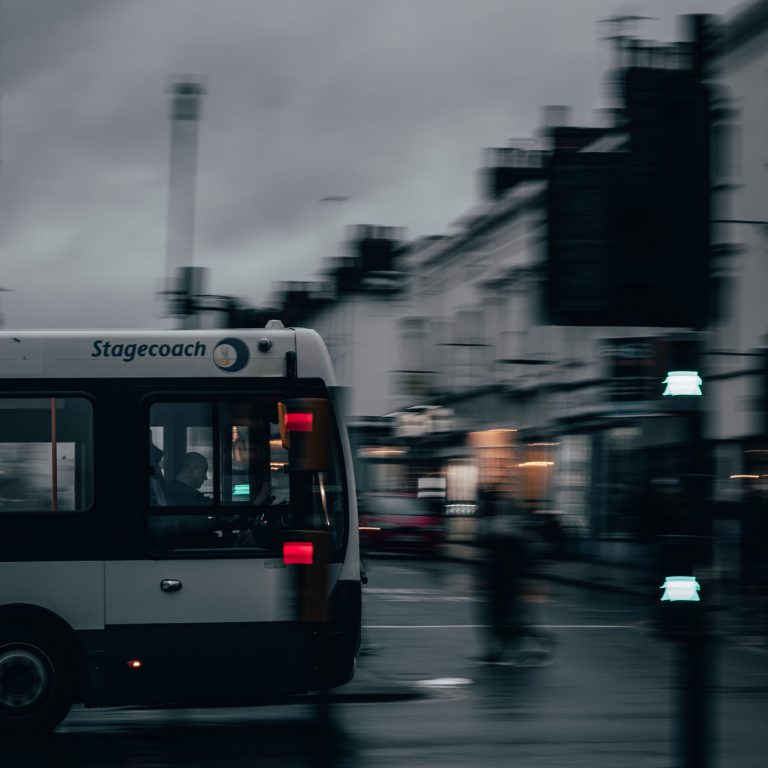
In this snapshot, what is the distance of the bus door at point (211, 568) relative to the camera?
1029cm

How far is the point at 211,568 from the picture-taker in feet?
34.0

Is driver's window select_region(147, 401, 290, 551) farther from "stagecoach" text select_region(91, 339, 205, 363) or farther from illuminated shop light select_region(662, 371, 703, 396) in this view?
illuminated shop light select_region(662, 371, 703, 396)

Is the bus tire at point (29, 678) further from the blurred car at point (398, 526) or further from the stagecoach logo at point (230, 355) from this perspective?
the blurred car at point (398, 526)

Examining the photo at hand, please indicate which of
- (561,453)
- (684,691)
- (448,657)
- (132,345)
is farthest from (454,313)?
(684,691)

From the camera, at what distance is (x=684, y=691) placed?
20.4 feet

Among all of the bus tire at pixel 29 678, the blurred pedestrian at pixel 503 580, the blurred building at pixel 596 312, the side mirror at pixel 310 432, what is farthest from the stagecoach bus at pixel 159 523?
the blurred pedestrian at pixel 503 580

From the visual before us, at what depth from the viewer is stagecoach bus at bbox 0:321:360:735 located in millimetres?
10266

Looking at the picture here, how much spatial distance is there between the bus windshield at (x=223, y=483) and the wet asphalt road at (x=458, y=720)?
133 centimetres

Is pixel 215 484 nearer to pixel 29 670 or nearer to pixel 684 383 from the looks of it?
pixel 29 670

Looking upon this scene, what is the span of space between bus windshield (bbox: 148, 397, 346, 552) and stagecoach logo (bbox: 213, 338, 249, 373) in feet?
0.79

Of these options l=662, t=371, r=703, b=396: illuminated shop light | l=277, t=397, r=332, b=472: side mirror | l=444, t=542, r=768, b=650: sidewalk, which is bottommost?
l=444, t=542, r=768, b=650: sidewalk

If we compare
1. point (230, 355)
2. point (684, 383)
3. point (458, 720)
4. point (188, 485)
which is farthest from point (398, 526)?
point (684, 383)

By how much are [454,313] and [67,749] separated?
165 ft

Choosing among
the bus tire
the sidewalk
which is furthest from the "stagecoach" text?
the sidewalk
